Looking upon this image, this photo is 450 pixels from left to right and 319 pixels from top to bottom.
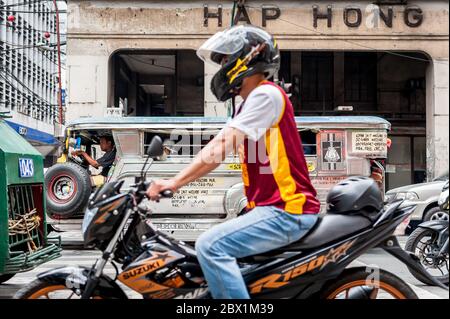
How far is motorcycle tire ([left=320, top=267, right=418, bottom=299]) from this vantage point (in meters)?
3.34

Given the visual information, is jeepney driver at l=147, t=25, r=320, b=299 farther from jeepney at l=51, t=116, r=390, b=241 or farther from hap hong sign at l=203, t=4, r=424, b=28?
hap hong sign at l=203, t=4, r=424, b=28

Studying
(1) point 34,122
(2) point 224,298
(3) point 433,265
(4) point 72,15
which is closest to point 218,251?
(2) point 224,298

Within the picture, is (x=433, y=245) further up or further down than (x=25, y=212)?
further down

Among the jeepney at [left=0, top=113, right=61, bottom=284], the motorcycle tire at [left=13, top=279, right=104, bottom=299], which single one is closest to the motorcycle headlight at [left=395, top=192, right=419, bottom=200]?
the jeepney at [left=0, top=113, right=61, bottom=284]

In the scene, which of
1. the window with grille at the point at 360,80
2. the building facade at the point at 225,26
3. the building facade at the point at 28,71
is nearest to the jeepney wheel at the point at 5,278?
the building facade at the point at 225,26

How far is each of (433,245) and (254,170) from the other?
415 centimetres

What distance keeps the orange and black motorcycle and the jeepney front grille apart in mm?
2709

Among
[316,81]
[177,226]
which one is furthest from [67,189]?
[316,81]

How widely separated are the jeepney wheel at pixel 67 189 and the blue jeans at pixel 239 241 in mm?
7211

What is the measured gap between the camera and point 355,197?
3.34 m

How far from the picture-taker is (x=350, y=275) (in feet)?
11.0

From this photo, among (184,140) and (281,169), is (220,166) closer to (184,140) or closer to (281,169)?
(184,140)
